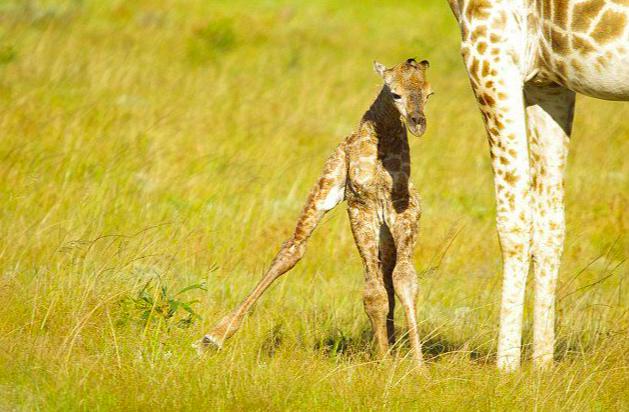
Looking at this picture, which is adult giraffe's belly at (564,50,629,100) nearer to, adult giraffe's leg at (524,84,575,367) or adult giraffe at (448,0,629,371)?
adult giraffe at (448,0,629,371)

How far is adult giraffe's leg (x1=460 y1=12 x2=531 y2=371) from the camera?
6.69 m

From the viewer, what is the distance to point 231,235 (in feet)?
30.4

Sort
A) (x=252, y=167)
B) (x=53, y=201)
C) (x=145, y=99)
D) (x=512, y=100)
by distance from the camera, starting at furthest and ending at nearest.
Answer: (x=145, y=99), (x=252, y=167), (x=53, y=201), (x=512, y=100)

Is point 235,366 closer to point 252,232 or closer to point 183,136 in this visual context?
point 252,232

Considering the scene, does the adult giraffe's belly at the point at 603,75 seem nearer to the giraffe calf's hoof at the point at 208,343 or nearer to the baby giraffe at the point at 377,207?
the baby giraffe at the point at 377,207

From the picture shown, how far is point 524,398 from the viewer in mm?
6047

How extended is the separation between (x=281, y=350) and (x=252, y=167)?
4.60 meters

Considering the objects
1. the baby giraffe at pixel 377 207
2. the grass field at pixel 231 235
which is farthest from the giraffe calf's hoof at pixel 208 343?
the grass field at pixel 231 235

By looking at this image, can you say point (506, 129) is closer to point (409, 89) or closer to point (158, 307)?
point (409, 89)

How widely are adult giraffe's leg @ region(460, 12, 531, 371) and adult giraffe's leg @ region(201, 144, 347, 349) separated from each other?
983mm

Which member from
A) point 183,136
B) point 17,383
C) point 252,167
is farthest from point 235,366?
point 183,136

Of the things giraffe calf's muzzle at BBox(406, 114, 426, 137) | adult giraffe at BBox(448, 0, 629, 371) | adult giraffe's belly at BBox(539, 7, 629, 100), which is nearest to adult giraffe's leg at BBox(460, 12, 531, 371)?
adult giraffe at BBox(448, 0, 629, 371)

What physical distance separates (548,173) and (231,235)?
299cm

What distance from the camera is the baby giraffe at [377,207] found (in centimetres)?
666
